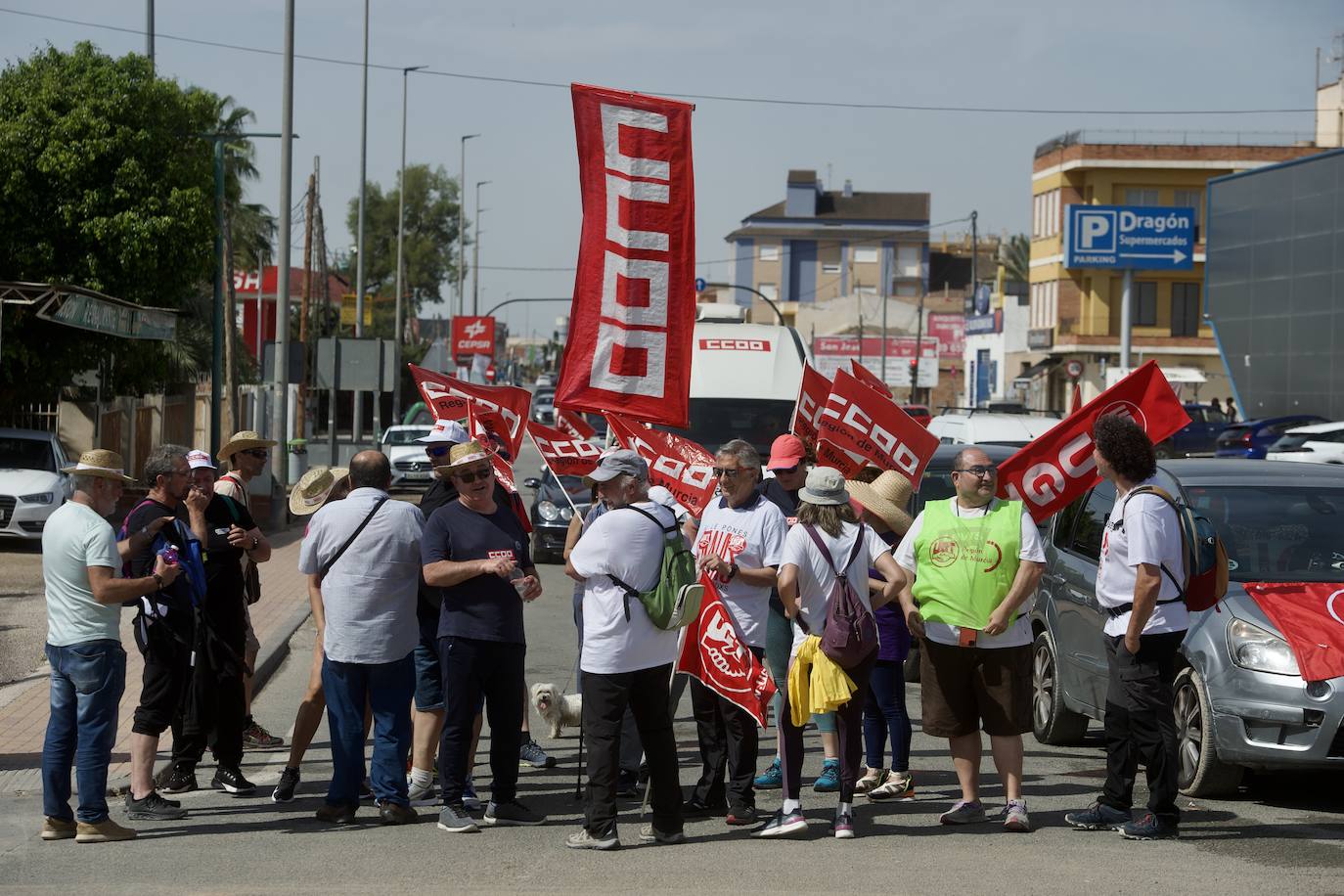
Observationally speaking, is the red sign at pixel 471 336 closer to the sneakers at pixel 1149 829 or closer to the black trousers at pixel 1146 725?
the black trousers at pixel 1146 725

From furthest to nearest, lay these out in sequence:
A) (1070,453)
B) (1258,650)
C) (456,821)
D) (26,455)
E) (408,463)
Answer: (408,463), (26,455), (1070,453), (1258,650), (456,821)

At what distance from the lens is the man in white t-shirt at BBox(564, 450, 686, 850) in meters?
6.95

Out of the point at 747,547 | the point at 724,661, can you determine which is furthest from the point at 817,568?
the point at 724,661

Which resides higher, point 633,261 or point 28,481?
point 633,261

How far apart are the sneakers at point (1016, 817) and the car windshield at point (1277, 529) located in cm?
172

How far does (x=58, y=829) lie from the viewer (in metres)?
7.07

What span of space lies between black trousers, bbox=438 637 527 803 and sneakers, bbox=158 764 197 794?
1.52 m

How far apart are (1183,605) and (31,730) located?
6.57 m

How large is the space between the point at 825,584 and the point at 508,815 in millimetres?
1795

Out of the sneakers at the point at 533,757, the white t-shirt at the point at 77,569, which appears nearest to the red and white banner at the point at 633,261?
the sneakers at the point at 533,757

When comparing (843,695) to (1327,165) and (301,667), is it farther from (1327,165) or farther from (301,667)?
(1327,165)

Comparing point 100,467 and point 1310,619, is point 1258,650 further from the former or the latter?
point 100,467

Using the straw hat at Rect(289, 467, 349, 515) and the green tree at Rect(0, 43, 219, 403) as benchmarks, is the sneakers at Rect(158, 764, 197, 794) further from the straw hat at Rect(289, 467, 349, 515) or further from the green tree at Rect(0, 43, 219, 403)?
the green tree at Rect(0, 43, 219, 403)

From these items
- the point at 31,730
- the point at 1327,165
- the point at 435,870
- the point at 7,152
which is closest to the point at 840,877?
the point at 435,870
